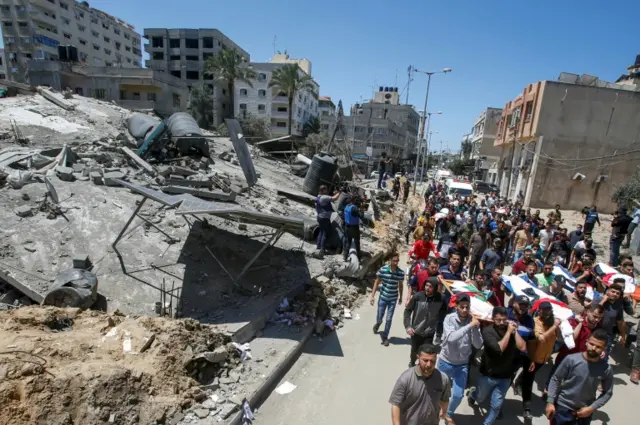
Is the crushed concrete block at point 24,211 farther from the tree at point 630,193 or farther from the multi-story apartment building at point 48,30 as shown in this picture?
the multi-story apartment building at point 48,30

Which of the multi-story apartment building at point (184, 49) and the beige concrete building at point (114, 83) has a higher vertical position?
the multi-story apartment building at point (184, 49)

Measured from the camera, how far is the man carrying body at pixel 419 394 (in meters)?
2.81

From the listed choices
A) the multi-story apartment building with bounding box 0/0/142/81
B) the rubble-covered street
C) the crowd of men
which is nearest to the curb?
the rubble-covered street

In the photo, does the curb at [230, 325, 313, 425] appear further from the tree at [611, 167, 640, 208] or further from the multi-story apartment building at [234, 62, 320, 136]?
the multi-story apartment building at [234, 62, 320, 136]

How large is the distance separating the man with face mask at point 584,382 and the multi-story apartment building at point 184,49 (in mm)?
53900

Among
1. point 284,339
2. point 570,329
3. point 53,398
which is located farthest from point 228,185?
point 570,329

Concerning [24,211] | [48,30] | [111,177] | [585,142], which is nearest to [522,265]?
[111,177]

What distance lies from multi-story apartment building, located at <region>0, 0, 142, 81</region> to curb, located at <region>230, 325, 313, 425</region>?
2063 inches

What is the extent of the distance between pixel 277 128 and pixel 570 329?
166 ft

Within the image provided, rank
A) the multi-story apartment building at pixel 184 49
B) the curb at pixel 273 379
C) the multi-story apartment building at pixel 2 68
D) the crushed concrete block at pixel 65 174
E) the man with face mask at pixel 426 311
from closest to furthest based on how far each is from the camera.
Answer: the curb at pixel 273 379 → the man with face mask at pixel 426 311 → the crushed concrete block at pixel 65 174 → the multi-story apartment building at pixel 184 49 → the multi-story apartment building at pixel 2 68

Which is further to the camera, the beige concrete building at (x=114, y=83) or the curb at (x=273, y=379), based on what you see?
the beige concrete building at (x=114, y=83)

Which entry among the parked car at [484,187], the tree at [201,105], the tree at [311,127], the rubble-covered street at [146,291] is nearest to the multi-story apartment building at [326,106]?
the tree at [311,127]

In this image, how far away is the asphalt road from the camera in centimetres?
424

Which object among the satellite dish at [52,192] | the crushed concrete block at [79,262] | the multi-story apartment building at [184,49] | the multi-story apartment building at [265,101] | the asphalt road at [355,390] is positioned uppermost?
the multi-story apartment building at [184,49]
